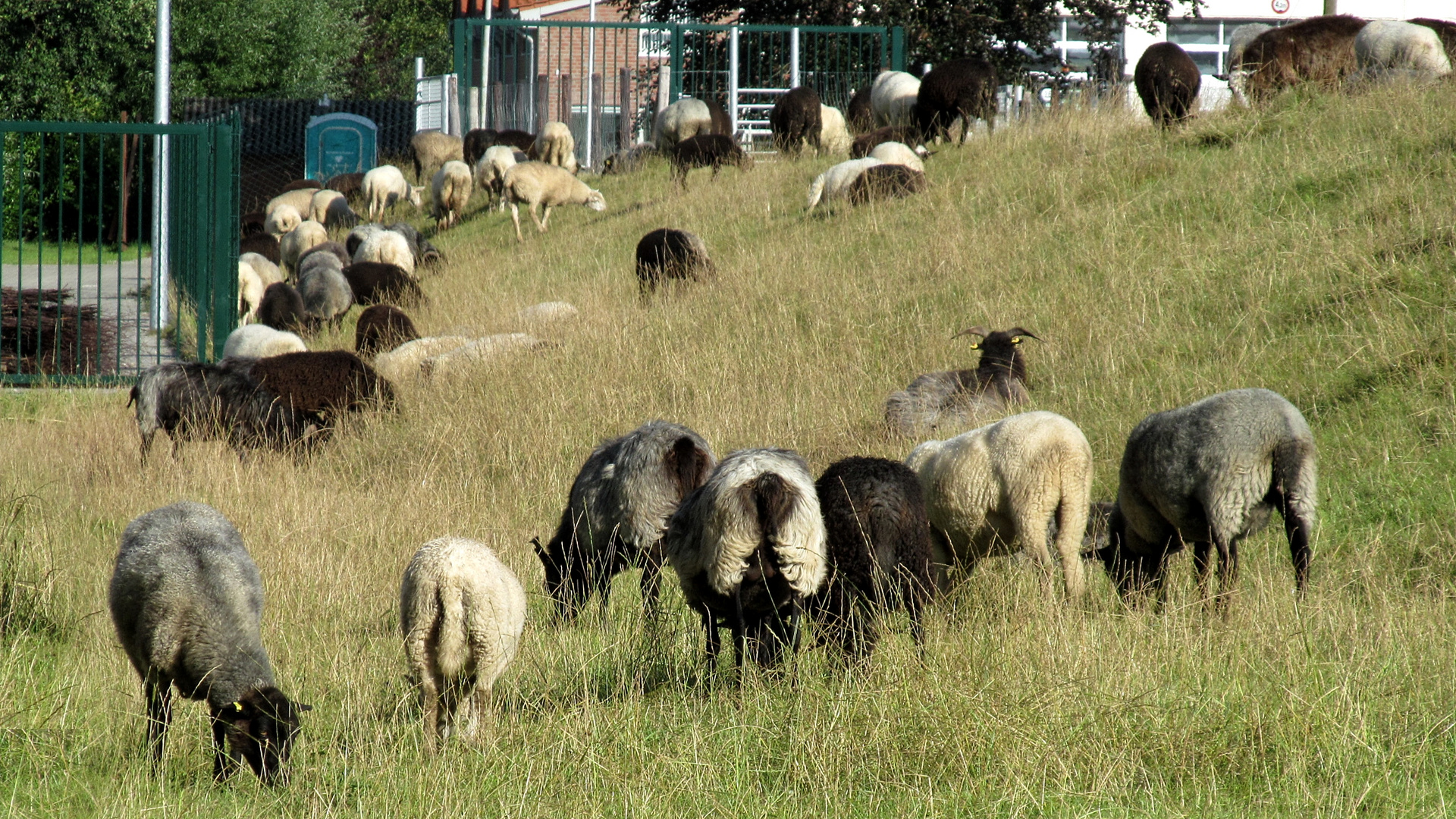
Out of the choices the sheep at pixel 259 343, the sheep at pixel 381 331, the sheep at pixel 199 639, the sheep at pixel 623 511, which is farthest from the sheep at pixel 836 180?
the sheep at pixel 199 639

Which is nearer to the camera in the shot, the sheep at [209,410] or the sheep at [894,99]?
the sheep at [209,410]

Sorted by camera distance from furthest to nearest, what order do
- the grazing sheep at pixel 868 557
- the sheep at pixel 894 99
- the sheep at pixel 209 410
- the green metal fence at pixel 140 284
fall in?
the sheep at pixel 894 99 < the green metal fence at pixel 140 284 < the sheep at pixel 209 410 < the grazing sheep at pixel 868 557

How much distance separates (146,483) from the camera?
28.2 feet

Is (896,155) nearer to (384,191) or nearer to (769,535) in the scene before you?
(769,535)

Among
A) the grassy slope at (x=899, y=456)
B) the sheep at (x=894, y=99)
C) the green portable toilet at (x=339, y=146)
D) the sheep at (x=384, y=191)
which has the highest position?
the green portable toilet at (x=339, y=146)

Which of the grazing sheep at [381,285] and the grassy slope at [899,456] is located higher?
the grazing sheep at [381,285]

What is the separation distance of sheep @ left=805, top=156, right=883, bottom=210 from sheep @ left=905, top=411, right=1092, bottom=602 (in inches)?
366

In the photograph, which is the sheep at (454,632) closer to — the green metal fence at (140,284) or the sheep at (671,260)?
the green metal fence at (140,284)

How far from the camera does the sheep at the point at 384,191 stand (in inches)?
Answer: 956

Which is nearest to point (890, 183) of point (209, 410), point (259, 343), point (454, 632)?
point (259, 343)

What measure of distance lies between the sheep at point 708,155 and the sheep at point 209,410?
9.80 metres

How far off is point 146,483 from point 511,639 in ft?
16.4

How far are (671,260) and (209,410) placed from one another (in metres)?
Result: 5.32

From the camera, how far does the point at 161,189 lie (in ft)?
46.9
